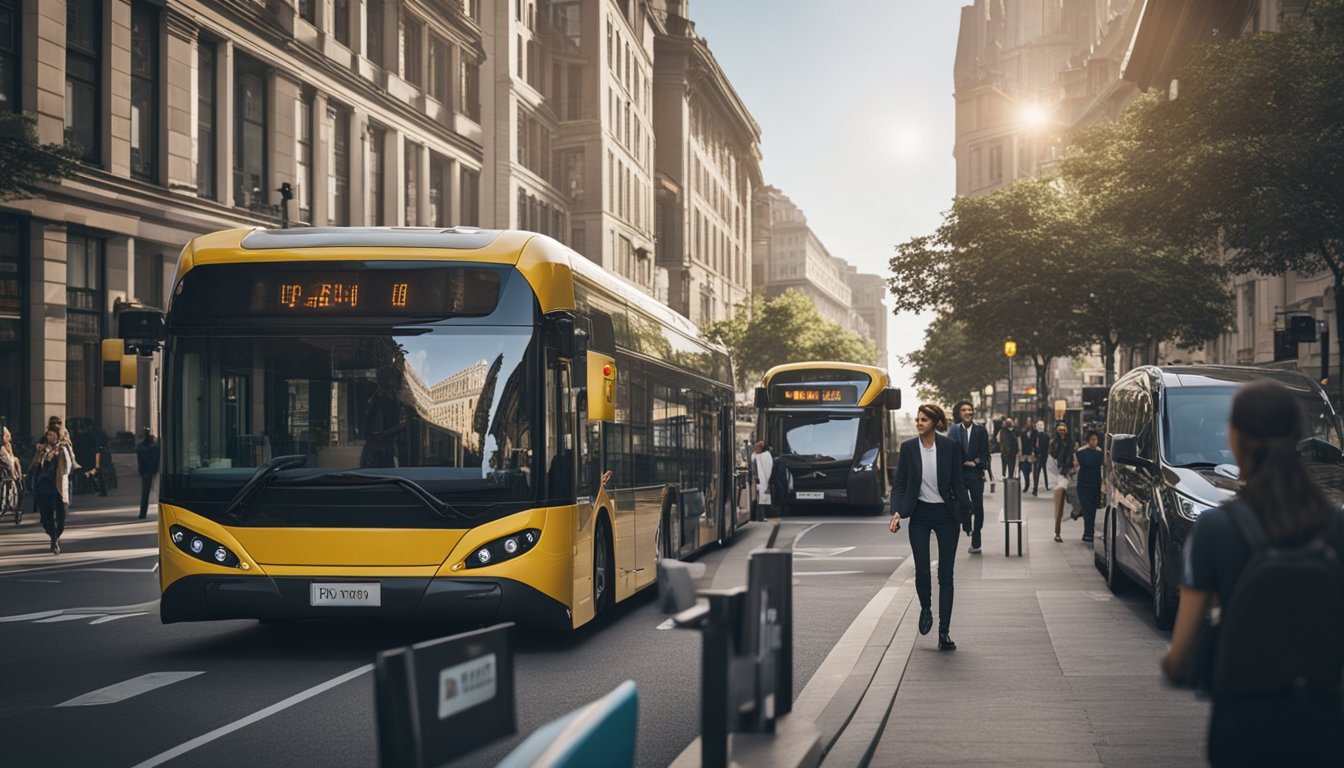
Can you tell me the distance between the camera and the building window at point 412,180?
52.7m

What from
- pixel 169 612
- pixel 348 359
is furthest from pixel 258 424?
pixel 169 612

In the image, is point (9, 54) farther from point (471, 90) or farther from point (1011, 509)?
point (471, 90)

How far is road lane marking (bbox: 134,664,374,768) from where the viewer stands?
7633 mm

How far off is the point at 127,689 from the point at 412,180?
4424 centimetres

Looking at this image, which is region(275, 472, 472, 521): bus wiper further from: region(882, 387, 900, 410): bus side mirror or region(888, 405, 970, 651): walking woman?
region(882, 387, 900, 410): bus side mirror

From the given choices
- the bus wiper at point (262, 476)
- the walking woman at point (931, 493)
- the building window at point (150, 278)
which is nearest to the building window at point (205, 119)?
the building window at point (150, 278)

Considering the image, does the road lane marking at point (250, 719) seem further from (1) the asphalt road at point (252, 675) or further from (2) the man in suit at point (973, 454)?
(2) the man in suit at point (973, 454)

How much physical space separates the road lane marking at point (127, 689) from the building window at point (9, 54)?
2403 centimetres

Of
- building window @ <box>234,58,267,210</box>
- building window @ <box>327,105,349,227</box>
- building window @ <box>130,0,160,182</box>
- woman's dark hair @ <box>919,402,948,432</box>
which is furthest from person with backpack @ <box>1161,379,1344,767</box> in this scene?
building window @ <box>327,105,349,227</box>

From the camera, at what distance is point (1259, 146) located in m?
24.2

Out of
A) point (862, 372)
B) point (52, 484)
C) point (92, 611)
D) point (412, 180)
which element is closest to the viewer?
point (92, 611)

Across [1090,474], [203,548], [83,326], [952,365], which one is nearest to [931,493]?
[203,548]

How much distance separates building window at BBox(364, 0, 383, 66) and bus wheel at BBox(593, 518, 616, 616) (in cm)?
3879

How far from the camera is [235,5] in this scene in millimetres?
39562
